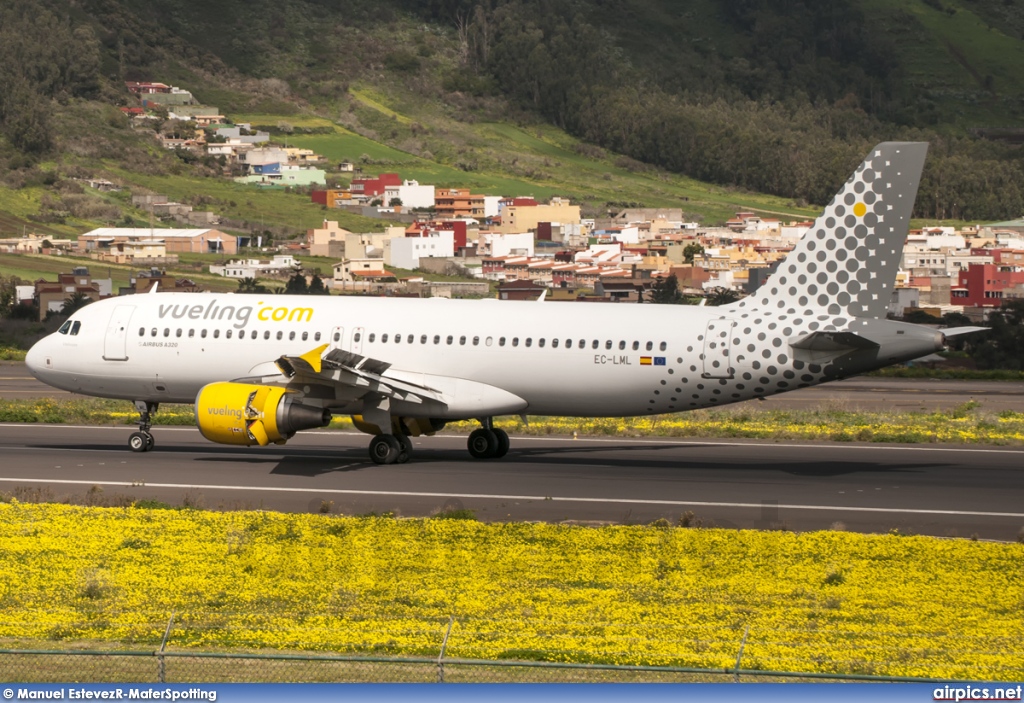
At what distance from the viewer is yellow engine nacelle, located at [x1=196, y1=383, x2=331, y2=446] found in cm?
3058

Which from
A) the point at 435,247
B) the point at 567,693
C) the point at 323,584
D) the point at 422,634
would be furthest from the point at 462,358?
the point at 435,247

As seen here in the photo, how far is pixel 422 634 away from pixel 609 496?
12049 millimetres

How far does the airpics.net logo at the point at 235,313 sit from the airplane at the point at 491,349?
42 mm

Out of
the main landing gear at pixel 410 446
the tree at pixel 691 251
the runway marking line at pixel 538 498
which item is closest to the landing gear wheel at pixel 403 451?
the main landing gear at pixel 410 446

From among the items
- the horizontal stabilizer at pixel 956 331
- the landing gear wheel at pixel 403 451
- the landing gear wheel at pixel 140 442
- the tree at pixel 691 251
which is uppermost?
the tree at pixel 691 251

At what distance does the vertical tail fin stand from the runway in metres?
3.67

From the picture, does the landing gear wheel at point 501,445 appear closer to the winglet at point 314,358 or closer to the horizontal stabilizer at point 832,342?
the winglet at point 314,358

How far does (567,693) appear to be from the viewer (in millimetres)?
11867

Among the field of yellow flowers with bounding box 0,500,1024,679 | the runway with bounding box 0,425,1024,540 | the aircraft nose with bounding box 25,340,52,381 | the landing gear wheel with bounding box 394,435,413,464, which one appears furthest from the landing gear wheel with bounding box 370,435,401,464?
the aircraft nose with bounding box 25,340,52,381

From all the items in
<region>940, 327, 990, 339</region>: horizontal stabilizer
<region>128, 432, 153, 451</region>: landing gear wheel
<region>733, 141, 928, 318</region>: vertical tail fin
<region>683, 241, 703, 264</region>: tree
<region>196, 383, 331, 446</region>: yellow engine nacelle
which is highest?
<region>683, 241, 703, 264</region>: tree

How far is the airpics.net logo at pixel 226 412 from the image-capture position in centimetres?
3058

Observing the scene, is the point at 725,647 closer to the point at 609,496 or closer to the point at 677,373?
the point at 609,496

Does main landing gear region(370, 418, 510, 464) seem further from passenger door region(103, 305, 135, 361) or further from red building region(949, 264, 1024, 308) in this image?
red building region(949, 264, 1024, 308)

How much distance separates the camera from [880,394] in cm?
6009
